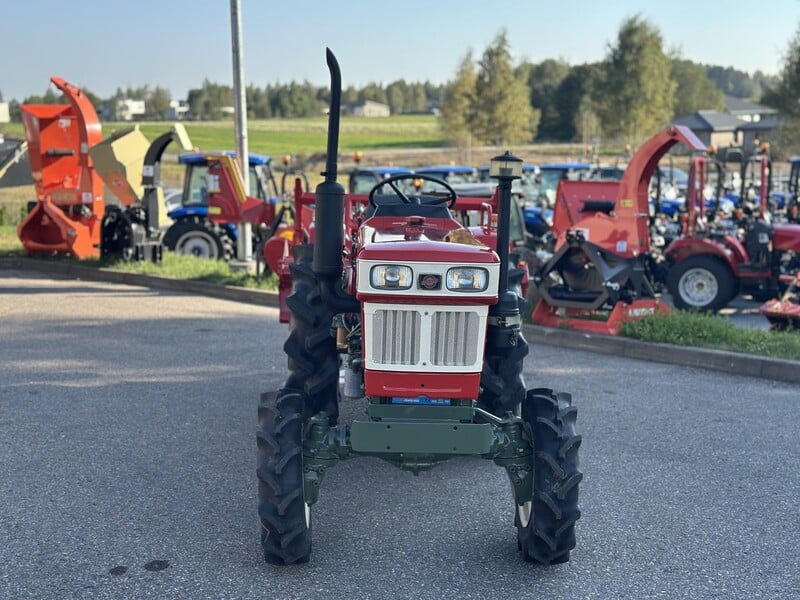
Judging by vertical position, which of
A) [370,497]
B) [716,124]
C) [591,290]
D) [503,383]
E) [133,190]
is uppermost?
[716,124]

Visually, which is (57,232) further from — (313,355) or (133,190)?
(313,355)

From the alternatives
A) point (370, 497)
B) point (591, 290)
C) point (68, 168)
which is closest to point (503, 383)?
point (370, 497)

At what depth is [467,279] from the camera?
175 inches

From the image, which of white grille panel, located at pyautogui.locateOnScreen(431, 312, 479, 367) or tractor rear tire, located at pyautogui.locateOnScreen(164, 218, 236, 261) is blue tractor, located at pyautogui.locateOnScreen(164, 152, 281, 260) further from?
white grille panel, located at pyautogui.locateOnScreen(431, 312, 479, 367)

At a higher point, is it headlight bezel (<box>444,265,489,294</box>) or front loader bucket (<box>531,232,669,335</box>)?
headlight bezel (<box>444,265,489,294</box>)

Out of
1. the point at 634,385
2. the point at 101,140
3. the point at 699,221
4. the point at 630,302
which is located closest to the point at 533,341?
the point at 630,302

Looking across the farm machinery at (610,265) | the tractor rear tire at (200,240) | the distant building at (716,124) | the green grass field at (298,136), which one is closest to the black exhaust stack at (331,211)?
the farm machinery at (610,265)

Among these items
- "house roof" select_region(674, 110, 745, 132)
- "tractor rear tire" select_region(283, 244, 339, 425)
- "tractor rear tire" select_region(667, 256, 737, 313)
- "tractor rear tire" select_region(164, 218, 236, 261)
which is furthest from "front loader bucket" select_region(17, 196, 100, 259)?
"house roof" select_region(674, 110, 745, 132)

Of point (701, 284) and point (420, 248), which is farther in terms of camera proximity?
point (701, 284)

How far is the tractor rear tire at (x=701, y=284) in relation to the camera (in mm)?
12078

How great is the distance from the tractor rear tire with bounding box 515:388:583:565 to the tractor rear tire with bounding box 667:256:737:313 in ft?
25.8

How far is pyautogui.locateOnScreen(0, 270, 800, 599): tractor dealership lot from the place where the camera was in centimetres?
446

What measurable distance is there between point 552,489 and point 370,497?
1390 mm

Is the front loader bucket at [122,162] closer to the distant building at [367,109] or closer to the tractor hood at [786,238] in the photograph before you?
the tractor hood at [786,238]
